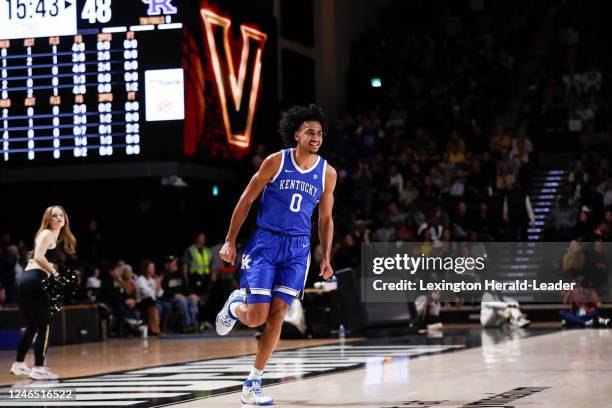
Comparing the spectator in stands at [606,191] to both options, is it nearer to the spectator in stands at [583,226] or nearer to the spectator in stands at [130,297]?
the spectator in stands at [583,226]

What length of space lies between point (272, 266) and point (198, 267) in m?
13.3

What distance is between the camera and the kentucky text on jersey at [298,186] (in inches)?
319

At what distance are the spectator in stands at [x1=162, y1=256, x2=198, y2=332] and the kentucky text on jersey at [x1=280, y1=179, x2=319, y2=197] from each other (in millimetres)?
12575

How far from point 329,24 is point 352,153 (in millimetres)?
4850

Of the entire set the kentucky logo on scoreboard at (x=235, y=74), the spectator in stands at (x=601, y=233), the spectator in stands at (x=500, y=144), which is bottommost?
the spectator in stands at (x=601, y=233)

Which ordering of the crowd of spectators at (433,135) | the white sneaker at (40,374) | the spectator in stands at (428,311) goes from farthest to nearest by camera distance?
the crowd of spectators at (433,135), the spectator in stands at (428,311), the white sneaker at (40,374)

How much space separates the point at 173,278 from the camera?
20.5 meters

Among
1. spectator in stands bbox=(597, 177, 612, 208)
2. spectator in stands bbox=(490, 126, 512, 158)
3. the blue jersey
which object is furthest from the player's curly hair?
spectator in stands bbox=(490, 126, 512, 158)

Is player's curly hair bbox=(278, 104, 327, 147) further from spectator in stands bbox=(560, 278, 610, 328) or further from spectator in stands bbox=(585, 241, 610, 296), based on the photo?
spectator in stands bbox=(585, 241, 610, 296)

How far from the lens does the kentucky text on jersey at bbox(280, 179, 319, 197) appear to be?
8.11 meters

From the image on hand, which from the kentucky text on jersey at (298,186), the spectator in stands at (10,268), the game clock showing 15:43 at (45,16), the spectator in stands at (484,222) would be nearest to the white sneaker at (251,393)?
the kentucky text on jersey at (298,186)

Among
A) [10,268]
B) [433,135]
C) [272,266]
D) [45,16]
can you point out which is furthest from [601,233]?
[272,266]

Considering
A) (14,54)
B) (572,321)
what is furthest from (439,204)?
(14,54)

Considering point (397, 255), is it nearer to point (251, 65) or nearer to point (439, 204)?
point (439, 204)
